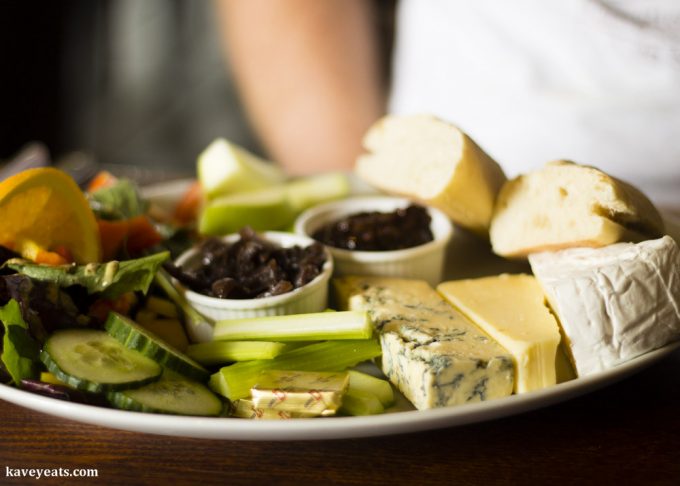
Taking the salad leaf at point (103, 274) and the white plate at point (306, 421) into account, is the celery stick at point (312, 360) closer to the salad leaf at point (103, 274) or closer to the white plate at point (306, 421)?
the white plate at point (306, 421)

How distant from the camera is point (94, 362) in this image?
4.66 feet

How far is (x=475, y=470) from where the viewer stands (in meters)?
1.27

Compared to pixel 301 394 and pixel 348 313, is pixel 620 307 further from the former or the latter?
pixel 301 394

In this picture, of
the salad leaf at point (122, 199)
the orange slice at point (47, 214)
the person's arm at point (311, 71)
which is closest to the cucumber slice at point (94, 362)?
the orange slice at point (47, 214)

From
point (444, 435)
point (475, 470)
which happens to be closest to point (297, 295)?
point (444, 435)

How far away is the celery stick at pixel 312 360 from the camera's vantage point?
1.49m

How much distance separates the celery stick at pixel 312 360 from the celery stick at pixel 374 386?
53 millimetres

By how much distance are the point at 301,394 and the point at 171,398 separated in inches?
10.6

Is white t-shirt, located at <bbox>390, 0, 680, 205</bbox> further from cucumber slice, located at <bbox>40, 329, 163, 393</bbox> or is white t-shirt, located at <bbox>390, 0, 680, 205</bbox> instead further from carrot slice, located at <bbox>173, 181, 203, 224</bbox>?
cucumber slice, located at <bbox>40, 329, 163, 393</bbox>

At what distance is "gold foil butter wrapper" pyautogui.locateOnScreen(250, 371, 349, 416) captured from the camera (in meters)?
1.34

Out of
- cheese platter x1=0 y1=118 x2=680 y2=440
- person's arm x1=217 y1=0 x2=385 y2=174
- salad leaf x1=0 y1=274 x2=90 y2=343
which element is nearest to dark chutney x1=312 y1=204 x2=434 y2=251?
cheese platter x1=0 y1=118 x2=680 y2=440

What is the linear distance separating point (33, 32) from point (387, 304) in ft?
12.5

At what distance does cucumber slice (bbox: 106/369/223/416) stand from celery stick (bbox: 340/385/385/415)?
0.26 m

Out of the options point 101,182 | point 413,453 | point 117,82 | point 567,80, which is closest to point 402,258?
point 413,453
